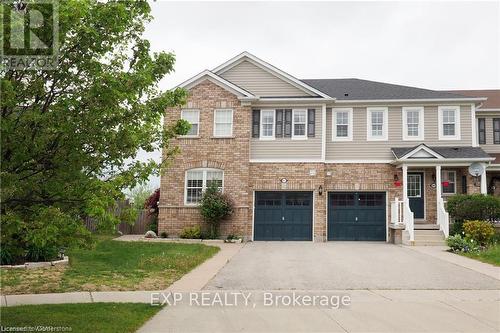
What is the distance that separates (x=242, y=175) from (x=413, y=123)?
8523 mm

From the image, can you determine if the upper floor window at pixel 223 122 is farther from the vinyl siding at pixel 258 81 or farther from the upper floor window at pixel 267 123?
the vinyl siding at pixel 258 81

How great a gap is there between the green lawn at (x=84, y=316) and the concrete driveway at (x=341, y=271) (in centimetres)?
255

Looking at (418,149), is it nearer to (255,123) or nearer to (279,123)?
(279,123)

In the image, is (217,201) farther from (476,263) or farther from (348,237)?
(476,263)

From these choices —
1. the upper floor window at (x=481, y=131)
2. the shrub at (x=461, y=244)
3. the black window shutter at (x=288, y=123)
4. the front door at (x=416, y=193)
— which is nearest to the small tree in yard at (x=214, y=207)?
the black window shutter at (x=288, y=123)

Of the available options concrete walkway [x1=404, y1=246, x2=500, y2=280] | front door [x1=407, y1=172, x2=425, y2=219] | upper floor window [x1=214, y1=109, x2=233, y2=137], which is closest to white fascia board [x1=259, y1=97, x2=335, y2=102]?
upper floor window [x1=214, y1=109, x2=233, y2=137]

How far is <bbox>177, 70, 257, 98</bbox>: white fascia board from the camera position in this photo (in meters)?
20.8

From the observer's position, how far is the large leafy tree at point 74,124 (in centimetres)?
518

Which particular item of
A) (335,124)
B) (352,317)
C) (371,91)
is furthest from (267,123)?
(352,317)

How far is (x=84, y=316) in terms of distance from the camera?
6863mm

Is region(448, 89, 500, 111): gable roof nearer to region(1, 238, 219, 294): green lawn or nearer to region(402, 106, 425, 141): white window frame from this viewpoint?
region(402, 106, 425, 141): white window frame

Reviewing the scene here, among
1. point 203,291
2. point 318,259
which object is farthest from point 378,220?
point 203,291

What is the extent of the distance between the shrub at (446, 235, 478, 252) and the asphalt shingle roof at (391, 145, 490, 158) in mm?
4845

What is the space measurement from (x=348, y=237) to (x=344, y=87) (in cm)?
805
